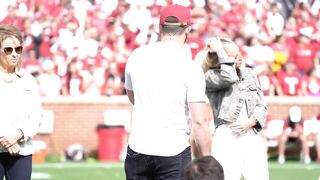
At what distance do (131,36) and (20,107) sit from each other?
46.7ft

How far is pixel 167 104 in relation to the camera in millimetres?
6141

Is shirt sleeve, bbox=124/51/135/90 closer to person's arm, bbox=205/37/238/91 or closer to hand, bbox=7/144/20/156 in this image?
hand, bbox=7/144/20/156

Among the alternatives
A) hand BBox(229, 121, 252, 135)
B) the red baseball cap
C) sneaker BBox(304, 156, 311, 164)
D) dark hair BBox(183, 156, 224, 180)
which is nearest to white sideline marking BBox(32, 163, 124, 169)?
sneaker BBox(304, 156, 311, 164)

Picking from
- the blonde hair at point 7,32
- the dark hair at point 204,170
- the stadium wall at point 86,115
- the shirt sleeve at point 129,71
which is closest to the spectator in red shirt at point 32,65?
the stadium wall at point 86,115

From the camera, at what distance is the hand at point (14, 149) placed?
650cm

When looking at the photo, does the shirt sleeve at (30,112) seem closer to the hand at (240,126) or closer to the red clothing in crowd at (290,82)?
the hand at (240,126)

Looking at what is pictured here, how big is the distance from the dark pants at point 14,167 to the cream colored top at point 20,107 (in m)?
0.06

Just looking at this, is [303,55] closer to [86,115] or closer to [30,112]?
[86,115]

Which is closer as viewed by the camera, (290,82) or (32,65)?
(290,82)

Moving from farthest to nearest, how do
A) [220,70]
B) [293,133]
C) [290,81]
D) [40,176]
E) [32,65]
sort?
1. [32,65]
2. [290,81]
3. [293,133]
4. [40,176]
5. [220,70]

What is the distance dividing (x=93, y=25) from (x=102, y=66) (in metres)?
2.18

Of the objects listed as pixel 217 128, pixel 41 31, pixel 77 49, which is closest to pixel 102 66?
pixel 77 49

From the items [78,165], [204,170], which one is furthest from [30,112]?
[78,165]

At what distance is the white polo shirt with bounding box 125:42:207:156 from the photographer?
6.09 m
